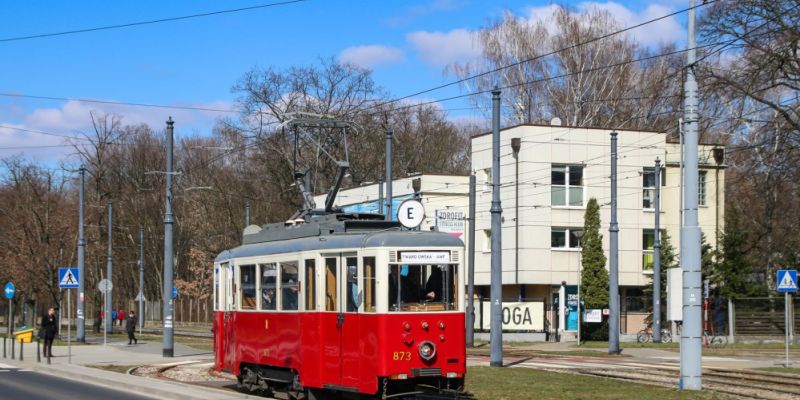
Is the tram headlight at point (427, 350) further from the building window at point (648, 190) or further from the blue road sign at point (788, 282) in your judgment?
the building window at point (648, 190)

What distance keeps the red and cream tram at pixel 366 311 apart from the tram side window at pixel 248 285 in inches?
44.2

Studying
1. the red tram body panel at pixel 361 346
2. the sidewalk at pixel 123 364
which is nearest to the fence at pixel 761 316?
the sidewalk at pixel 123 364

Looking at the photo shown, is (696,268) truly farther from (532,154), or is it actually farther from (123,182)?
(123,182)

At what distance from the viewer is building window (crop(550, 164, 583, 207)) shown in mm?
50875

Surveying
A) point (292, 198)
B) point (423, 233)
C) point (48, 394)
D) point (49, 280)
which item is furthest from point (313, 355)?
point (292, 198)

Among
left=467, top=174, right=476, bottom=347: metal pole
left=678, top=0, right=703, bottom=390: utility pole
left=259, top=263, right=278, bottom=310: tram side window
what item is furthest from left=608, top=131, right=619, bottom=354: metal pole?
left=259, top=263, right=278, bottom=310: tram side window

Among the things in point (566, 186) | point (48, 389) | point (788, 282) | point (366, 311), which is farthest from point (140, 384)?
point (566, 186)

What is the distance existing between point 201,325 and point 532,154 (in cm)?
3884

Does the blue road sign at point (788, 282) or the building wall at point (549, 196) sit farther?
the building wall at point (549, 196)

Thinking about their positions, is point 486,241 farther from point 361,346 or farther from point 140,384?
point 361,346

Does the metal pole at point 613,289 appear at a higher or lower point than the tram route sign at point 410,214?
lower

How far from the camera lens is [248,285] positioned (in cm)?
2112

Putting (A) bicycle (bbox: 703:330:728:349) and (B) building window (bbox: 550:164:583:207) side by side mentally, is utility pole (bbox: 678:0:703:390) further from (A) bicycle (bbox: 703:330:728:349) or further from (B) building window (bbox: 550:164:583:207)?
(B) building window (bbox: 550:164:583:207)

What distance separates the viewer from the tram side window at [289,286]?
18.9 metres
